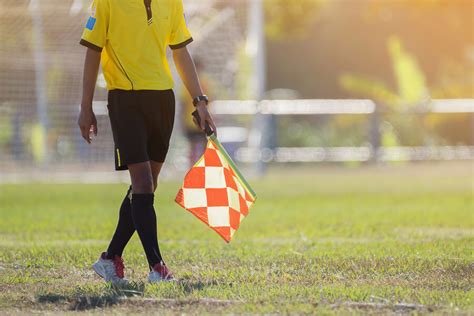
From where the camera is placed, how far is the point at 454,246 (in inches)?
315

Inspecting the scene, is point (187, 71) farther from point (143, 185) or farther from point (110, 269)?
point (110, 269)

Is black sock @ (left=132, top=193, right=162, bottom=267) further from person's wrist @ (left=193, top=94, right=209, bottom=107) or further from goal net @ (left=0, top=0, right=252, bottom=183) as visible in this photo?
goal net @ (left=0, top=0, right=252, bottom=183)

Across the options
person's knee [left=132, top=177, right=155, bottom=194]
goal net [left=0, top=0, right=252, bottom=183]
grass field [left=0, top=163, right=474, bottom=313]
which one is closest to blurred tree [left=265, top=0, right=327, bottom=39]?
goal net [left=0, top=0, right=252, bottom=183]

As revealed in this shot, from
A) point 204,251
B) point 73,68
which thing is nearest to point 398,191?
point 73,68

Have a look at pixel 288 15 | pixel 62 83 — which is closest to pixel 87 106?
pixel 62 83

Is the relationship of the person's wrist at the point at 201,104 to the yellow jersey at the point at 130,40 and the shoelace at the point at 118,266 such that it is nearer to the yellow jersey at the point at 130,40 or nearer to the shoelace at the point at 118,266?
the yellow jersey at the point at 130,40

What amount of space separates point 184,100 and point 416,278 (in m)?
12.7

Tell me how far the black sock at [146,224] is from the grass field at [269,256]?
20 cm

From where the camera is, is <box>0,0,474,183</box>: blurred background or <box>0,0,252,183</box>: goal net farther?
<box>0,0,474,183</box>: blurred background

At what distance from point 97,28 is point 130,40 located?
20 cm

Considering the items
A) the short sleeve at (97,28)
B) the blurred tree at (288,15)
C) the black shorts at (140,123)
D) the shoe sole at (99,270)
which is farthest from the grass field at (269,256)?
the blurred tree at (288,15)

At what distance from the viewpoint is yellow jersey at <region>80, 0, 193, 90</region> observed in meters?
6.16

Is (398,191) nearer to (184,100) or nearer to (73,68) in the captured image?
(184,100)

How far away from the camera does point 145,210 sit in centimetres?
618
